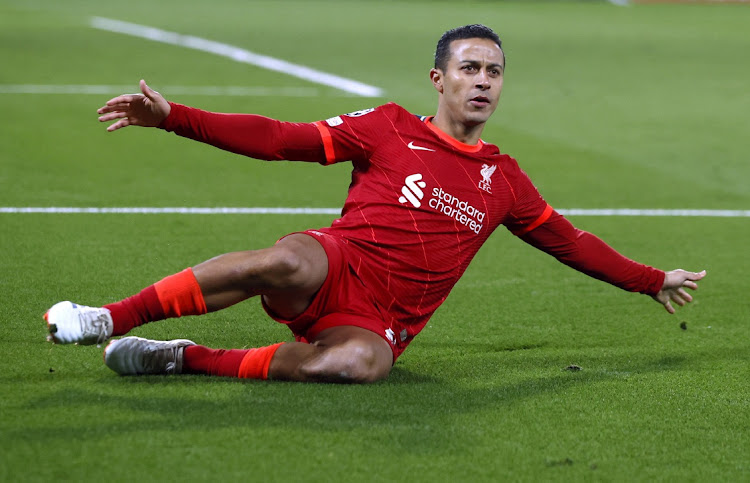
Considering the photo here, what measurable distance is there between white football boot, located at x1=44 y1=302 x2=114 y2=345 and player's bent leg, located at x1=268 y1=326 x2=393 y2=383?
0.64 m

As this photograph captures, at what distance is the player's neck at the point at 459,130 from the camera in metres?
4.38

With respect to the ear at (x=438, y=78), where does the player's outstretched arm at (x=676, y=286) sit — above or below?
below

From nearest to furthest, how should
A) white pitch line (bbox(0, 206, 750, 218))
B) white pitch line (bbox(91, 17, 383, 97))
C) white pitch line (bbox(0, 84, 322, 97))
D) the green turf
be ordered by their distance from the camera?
1. the green turf
2. white pitch line (bbox(0, 206, 750, 218))
3. white pitch line (bbox(0, 84, 322, 97))
4. white pitch line (bbox(91, 17, 383, 97))

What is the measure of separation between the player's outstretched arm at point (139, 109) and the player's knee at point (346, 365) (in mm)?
997

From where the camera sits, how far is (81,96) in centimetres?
1062

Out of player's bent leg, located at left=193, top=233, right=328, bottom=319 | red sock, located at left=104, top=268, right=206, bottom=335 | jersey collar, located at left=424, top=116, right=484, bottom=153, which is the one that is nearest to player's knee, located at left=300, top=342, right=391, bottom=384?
player's bent leg, located at left=193, top=233, right=328, bottom=319

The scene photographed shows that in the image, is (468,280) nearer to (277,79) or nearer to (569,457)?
(569,457)

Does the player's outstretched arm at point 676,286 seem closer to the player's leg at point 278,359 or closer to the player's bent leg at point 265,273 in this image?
the player's leg at point 278,359

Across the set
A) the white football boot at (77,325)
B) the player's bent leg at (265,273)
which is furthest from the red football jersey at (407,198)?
the white football boot at (77,325)

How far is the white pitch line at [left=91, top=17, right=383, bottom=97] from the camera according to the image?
459 inches

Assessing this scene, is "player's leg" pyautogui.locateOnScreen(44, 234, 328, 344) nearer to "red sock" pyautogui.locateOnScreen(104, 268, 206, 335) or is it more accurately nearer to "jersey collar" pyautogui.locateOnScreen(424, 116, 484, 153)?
"red sock" pyautogui.locateOnScreen(104, 268, 206, 335)

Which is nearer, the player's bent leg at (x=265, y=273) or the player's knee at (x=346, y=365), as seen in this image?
the player's bent leg at (x=265, y=273)

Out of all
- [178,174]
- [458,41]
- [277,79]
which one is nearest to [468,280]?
[458,41]

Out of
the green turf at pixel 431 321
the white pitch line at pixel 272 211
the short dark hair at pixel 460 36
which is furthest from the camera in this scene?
the white pitch line at pixel 272 211
